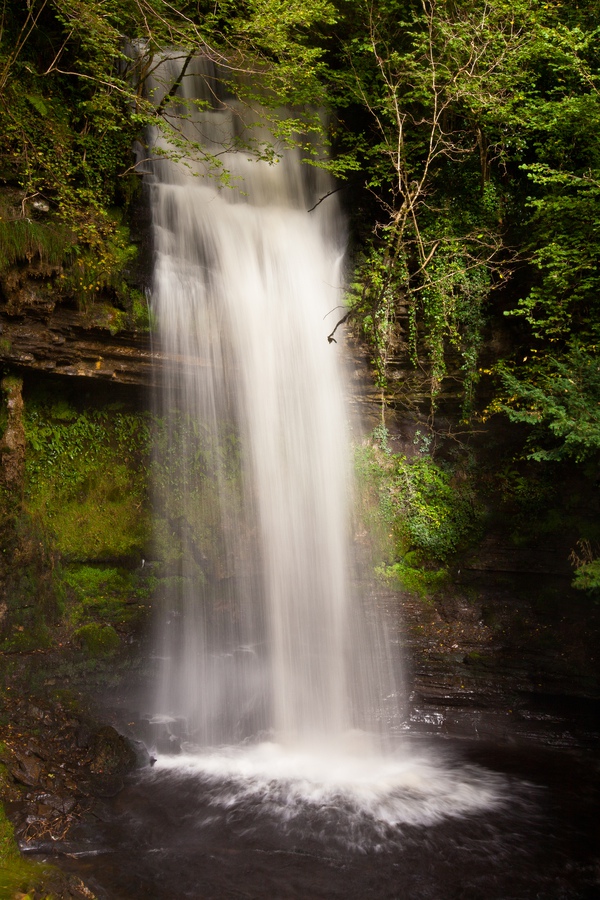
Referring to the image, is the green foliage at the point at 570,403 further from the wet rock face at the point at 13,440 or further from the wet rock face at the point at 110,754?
the wet rock face at the point at 13,440

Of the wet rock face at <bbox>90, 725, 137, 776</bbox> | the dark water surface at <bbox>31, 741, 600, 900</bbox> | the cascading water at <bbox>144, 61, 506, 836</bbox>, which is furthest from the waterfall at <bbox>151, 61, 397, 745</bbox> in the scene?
the dark water surface at <bbox>31, 741, 600, 900</bbox>

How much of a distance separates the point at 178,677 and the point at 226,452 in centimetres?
340

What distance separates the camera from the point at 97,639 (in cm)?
837

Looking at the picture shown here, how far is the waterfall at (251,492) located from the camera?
8.81 metres

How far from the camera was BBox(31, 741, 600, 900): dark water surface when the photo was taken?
5.39 m

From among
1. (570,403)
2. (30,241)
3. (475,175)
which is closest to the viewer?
(570,403)

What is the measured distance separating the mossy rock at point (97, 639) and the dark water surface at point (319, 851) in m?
1.89

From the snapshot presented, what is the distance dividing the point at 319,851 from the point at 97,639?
409 cm

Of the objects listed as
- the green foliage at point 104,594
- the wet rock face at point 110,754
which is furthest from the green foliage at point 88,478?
the wet rock face at point 110,754

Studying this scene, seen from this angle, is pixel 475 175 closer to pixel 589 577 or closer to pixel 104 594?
pixel 589 577

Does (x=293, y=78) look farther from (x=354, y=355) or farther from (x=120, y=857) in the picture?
(x=120, y=857)

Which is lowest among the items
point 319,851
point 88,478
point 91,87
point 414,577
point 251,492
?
point 319,851

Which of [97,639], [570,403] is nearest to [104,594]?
[97,639]

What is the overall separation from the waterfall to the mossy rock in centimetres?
73
